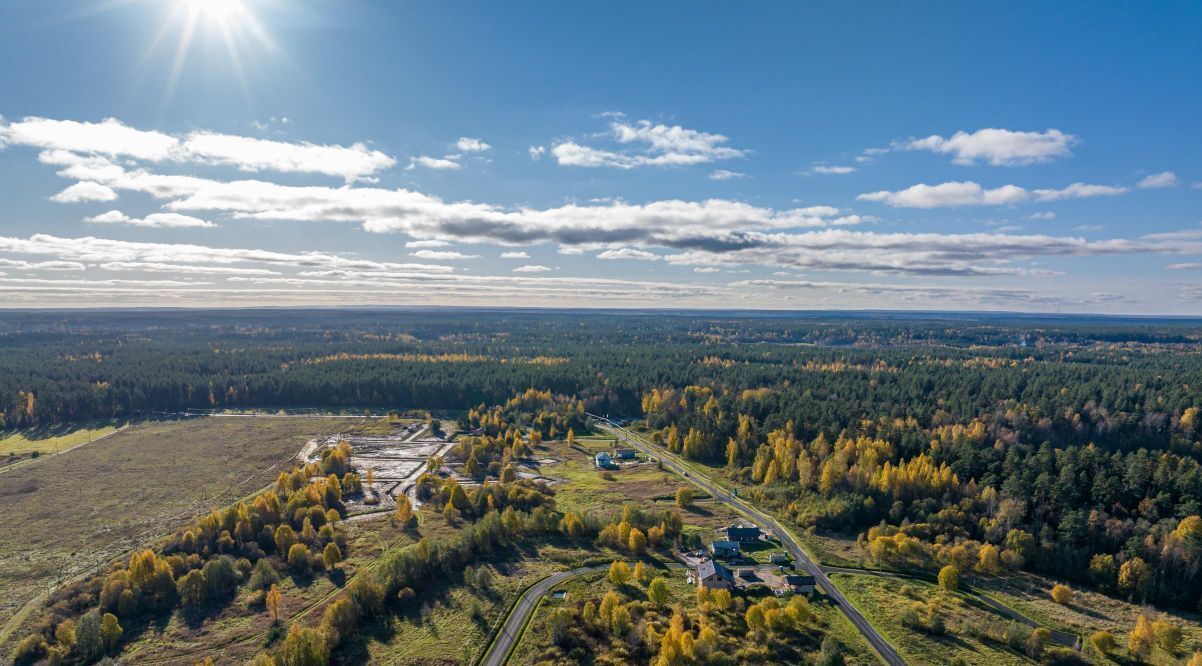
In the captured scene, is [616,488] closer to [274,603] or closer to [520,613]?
[520,613]

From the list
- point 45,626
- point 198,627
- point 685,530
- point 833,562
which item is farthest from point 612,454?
point 45,626

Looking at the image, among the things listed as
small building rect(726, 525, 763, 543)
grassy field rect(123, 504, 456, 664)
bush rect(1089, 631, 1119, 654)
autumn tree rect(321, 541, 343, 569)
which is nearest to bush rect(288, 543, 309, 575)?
grassy field rect(123, 504, 456, 664)

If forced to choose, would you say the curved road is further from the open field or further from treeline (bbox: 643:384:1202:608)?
treeline (bbox: 643:384:1202:608)

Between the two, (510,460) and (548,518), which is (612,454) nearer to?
(510,460)

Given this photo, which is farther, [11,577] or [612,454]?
[612,454]

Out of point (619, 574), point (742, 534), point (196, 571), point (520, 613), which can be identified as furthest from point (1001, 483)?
point (196, 571)
